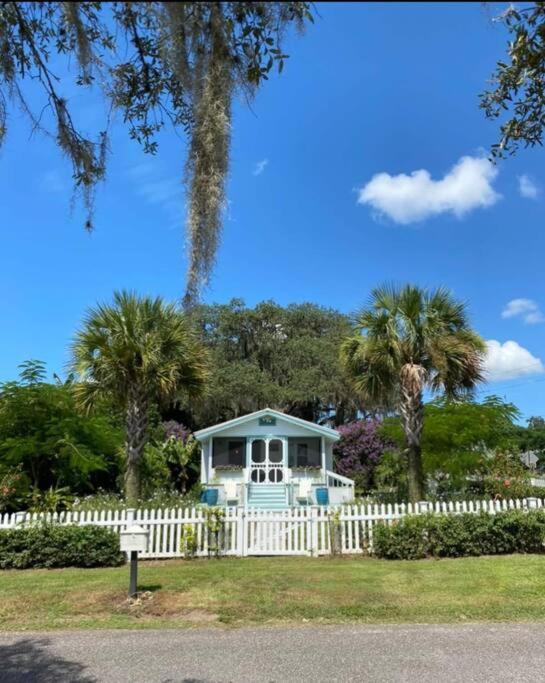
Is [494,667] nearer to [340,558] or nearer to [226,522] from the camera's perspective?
[340,558]

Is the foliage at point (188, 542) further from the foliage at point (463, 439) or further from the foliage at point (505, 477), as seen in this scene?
the foliage at point (505, 477)

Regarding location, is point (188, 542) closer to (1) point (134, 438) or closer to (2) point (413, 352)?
(1) point (134, 438)

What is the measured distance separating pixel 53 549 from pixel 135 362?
399 cm

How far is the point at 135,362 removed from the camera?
468 inches

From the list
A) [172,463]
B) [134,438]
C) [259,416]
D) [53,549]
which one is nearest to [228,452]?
[259,416]

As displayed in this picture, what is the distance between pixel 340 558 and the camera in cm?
990

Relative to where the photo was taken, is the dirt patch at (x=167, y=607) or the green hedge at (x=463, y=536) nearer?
the dirt patch at (x=167, y=607)

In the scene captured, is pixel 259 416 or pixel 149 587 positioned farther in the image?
pixel 259 416

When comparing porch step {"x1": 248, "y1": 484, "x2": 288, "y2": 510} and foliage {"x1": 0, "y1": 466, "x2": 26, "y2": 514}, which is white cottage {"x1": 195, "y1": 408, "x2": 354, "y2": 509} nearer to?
porch step {"x1": 248, "y1": 484, "x2": 288, "y2": 510}

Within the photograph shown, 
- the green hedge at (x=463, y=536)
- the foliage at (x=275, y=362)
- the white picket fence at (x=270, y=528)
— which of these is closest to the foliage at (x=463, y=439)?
the white picket fence at (x=270, y=528)

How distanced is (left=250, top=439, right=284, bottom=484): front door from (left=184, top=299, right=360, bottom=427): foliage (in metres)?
7.84

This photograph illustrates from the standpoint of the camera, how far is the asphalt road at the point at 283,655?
4543 mm

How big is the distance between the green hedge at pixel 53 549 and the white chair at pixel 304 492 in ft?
39.8

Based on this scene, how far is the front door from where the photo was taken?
2278 centimetres
